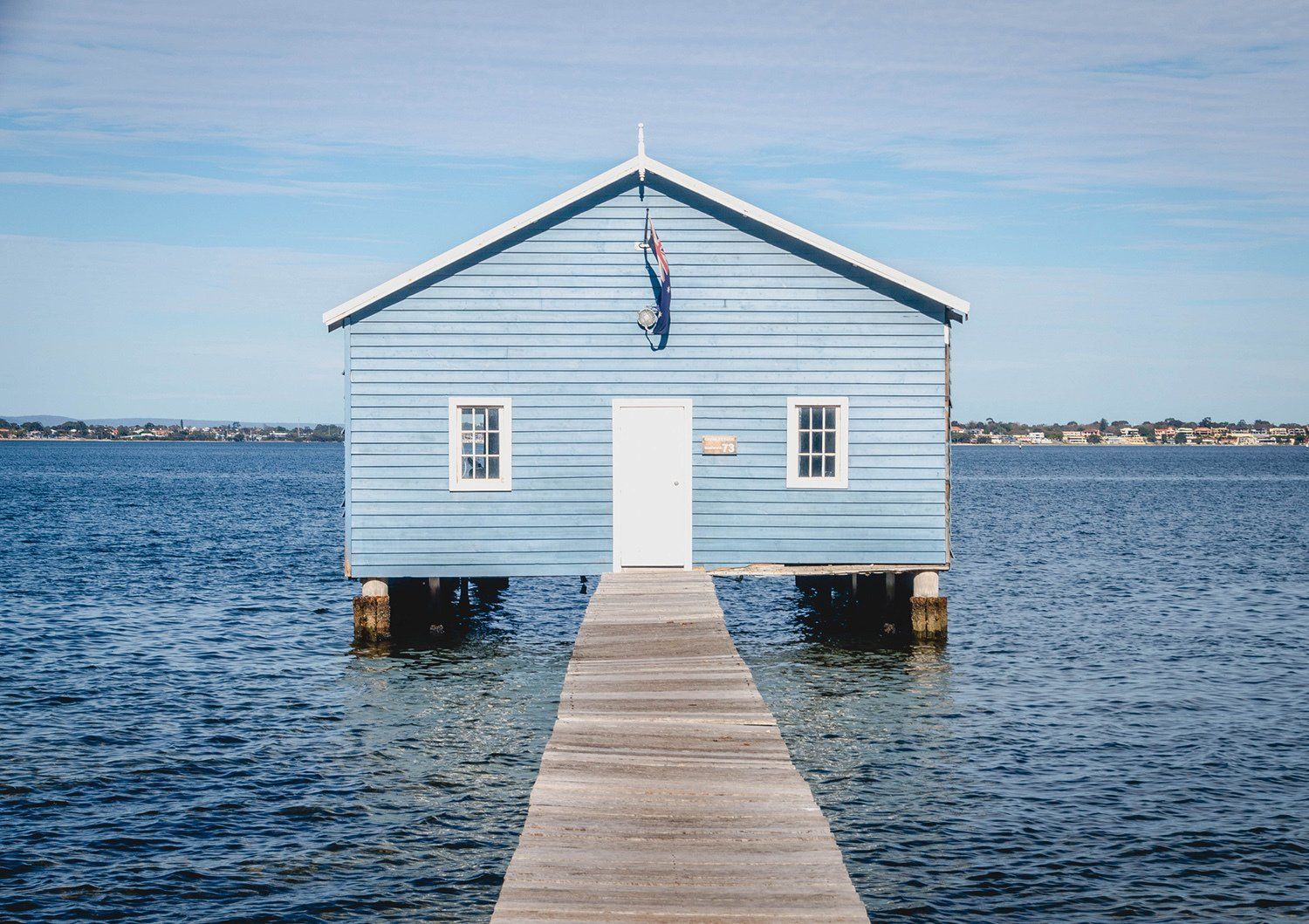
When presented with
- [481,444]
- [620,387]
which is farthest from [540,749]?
[620,387]

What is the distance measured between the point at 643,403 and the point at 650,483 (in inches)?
48.4

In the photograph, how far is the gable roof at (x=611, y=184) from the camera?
19.1m

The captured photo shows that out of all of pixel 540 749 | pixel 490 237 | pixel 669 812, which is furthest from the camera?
pixel 490 237

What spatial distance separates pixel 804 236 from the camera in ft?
63.4

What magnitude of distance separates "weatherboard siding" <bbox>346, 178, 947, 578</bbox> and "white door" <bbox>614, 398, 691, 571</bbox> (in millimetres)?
202

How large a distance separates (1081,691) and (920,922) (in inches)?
402

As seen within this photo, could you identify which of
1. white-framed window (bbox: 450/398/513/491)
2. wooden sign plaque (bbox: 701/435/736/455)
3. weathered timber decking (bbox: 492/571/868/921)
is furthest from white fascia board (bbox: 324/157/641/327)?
weathered timber decking (bbox: 492/571/868/921)

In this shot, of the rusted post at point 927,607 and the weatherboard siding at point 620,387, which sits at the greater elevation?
the weatherboard siding at point 620,387

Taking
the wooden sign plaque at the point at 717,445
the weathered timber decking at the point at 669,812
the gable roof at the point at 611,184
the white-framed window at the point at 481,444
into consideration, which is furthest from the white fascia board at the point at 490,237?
the weathered timber decking at the point at 669,812

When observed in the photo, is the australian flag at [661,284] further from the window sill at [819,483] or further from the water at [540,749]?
the water at [540,749]

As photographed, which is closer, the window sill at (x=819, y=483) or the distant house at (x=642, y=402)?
the distant house at (x=642, y=402)

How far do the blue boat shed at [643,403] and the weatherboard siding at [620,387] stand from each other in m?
0.03

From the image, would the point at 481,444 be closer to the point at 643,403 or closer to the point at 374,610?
the point at 643,403

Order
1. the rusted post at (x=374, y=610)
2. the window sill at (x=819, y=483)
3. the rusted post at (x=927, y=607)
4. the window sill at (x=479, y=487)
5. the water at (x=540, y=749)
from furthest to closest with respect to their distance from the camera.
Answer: the rusted post at (x=927, y=607), the rusted post at (x=374, y=610), the window sill at (x=819, y=483), the window sill at (x=479, y=487), the water at (x=540, y=749)
